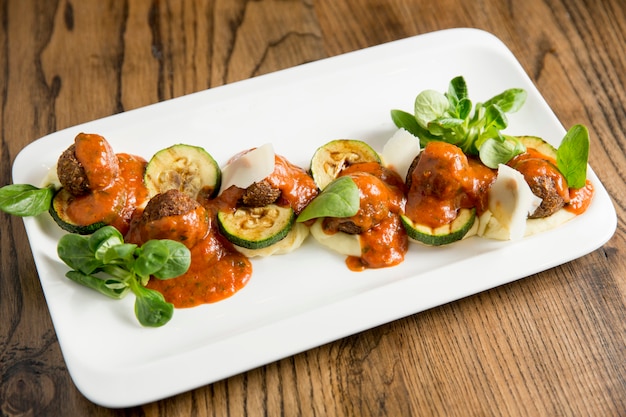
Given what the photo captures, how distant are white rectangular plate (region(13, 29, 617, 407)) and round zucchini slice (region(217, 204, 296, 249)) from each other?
19 centimetres

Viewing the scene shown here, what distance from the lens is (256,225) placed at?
4281 millimetres

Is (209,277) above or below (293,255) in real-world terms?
above

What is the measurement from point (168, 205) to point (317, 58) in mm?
2189

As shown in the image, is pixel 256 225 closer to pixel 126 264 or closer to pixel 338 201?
pixel 338 201

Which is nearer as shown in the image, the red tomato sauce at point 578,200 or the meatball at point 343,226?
the meatball at point 343,226

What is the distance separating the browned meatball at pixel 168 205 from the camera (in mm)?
4062

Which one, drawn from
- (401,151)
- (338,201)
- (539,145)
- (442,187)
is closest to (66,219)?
(338,201)

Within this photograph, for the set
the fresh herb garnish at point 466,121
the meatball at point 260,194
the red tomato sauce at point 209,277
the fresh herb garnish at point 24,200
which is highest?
the fresh herb garnish at point 24,200

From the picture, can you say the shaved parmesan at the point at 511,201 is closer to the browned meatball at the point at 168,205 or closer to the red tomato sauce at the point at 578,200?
the red tomato sauce at the point at 578,200

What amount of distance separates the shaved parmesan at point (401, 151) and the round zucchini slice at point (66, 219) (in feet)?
5.60

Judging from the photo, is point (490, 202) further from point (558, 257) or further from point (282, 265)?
point (282, 265)

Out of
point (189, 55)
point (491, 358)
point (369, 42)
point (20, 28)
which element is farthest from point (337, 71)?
point (20, 28)

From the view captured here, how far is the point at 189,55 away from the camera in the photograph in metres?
5.72

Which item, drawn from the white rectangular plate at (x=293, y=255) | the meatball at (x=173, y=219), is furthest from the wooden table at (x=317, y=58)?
the meatball at (x=173, y=219)
